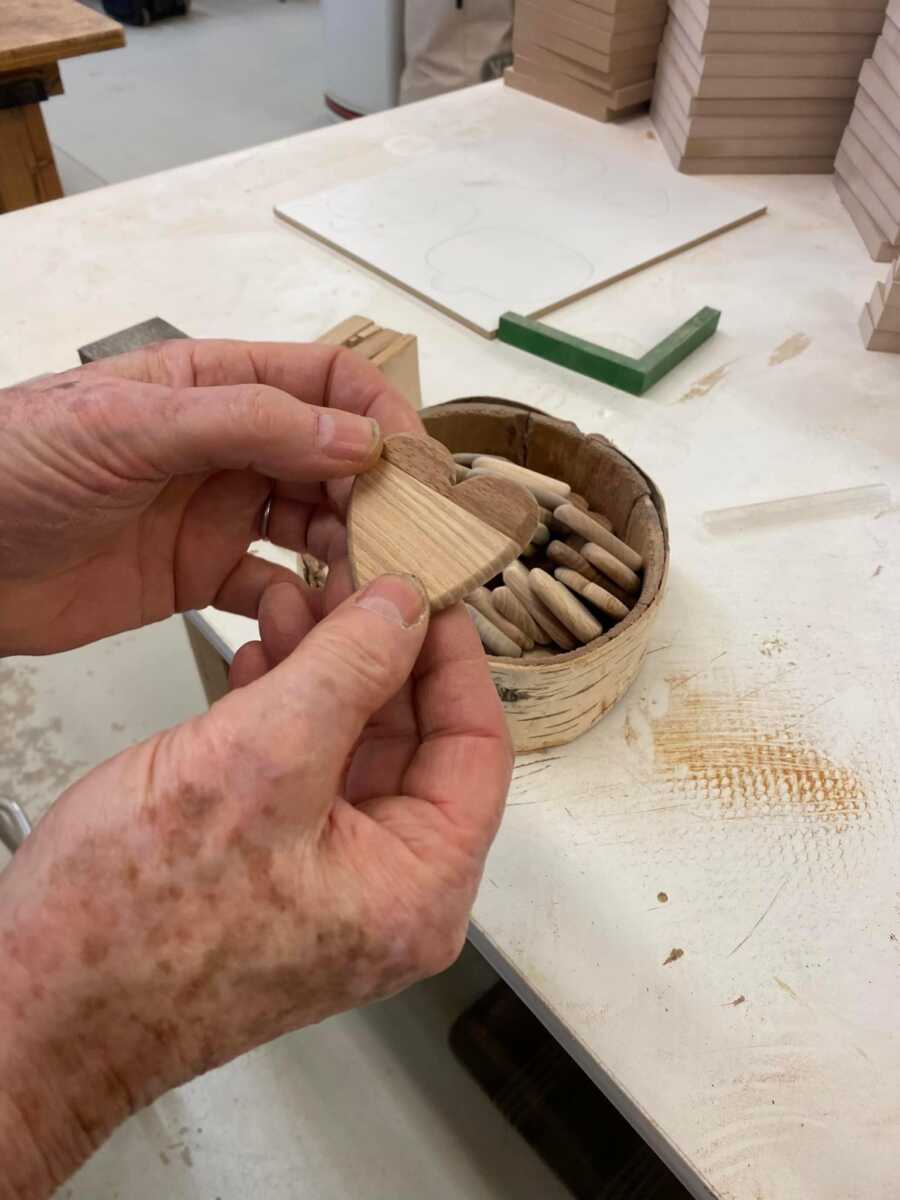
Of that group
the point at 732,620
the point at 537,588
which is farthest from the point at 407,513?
the point at 732,620

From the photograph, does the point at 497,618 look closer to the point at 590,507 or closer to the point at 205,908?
the point at 590,507

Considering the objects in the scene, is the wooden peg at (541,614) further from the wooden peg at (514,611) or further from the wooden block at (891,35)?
the wooden block at (891,35)

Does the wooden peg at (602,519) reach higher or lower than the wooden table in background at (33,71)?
lower

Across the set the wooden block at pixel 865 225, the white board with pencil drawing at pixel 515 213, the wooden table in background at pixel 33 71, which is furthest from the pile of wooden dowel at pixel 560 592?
the wooden table in background at pixel 33 71

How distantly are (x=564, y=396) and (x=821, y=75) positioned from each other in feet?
2.85

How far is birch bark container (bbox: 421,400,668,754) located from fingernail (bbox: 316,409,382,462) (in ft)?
0.60

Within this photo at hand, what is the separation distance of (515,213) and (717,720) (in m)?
1.05

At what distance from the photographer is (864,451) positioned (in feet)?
3.65

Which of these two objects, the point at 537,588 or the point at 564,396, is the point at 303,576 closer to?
the point at 537,588

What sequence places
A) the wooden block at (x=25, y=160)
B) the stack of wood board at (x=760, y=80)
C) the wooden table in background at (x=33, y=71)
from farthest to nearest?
1. the wooden block at (x=25, y=160)
2. the wooden table in background at (x=33, y=71)
3. the stack of wood board at (x=760, y=80)

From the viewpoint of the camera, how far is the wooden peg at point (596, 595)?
77 centimetres

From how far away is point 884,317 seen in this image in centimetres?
123

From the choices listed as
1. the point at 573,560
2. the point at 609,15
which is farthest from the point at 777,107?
the point at 573,560

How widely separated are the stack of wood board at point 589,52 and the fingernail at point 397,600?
1486 mm
